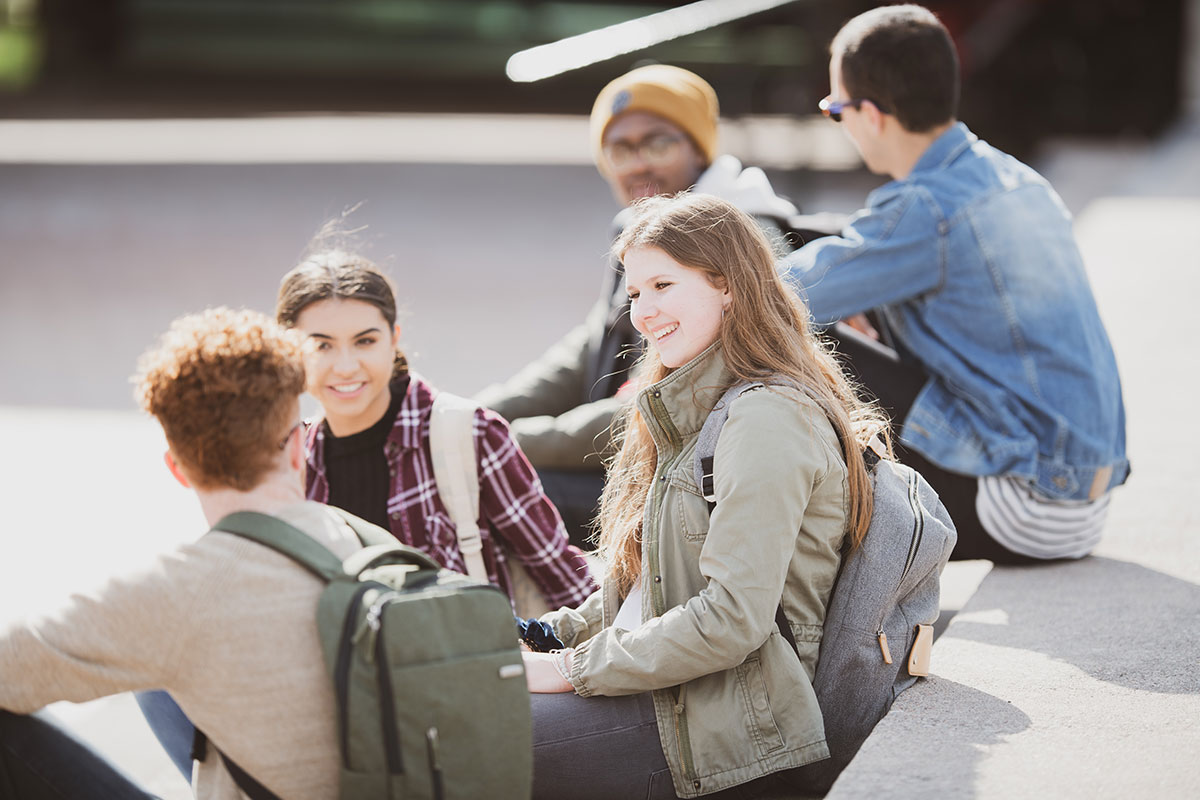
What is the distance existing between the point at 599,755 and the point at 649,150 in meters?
2.68

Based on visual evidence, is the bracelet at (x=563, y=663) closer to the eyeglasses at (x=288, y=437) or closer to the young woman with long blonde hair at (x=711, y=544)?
the young woman with long blonde hair at (x=711, y=544)

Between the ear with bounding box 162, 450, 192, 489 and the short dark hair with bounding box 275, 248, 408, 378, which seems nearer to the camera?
the ear with bounding box 162, 450, 192, 489

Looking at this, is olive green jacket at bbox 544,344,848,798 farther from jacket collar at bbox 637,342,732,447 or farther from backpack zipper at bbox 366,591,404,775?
backpack zipper at bbox 366,591,404,775

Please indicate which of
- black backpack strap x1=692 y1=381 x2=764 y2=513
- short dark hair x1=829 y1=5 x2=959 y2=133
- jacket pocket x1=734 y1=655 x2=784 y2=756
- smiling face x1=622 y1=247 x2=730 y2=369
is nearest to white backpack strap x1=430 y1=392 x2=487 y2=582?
smiling face x1=622 y1=247 x2=730 y2=369

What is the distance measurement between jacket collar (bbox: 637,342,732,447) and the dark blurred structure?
1118cm

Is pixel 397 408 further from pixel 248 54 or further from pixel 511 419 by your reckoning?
pixel 248 54

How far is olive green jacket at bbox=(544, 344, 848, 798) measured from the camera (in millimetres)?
2348

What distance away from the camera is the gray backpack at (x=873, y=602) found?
2537mm

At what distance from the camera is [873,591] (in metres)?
2.53

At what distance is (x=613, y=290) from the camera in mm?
4738

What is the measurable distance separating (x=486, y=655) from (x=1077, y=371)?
6.83 ft

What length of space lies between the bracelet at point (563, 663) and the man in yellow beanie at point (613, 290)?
1.66 metres

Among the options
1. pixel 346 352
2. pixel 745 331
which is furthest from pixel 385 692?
pixel 346 352

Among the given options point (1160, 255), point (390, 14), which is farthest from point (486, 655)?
point (390, 14)
